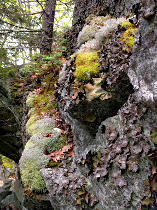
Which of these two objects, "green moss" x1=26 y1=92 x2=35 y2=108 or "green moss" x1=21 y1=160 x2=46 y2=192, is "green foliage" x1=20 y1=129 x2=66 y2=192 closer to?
"green moss" x1=21 y1=160 x2=46 y2=192

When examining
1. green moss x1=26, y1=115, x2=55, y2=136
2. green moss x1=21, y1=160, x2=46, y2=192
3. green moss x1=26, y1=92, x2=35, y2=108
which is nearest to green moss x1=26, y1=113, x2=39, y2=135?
green moss x1=26, y1=115, x2=55, y2=136

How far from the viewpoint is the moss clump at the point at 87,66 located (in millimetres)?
3540

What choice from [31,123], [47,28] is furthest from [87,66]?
[47,28]

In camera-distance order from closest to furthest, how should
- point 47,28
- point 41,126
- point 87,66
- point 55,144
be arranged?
point 87,66
point 55,144
point 41,126
point 47,28

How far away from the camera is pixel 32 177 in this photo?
14.2 ft

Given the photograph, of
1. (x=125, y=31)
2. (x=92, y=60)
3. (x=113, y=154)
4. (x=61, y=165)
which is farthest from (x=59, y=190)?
(x=125, y=31)

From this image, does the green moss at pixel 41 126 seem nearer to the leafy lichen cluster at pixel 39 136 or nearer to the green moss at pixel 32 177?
the leafy lichen cluster at pixel 39 136

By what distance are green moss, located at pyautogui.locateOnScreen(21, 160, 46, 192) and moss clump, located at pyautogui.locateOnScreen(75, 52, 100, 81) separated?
260 cm

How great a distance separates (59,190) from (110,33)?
378 centimetres

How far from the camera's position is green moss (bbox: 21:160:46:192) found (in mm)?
4160

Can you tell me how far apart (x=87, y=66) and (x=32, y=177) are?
3.05 m

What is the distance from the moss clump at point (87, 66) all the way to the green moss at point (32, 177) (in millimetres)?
2602

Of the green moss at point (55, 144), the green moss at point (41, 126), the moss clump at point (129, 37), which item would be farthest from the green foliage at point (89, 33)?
the green moss at point (55, 144)

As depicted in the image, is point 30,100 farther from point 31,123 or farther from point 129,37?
point 129,37
